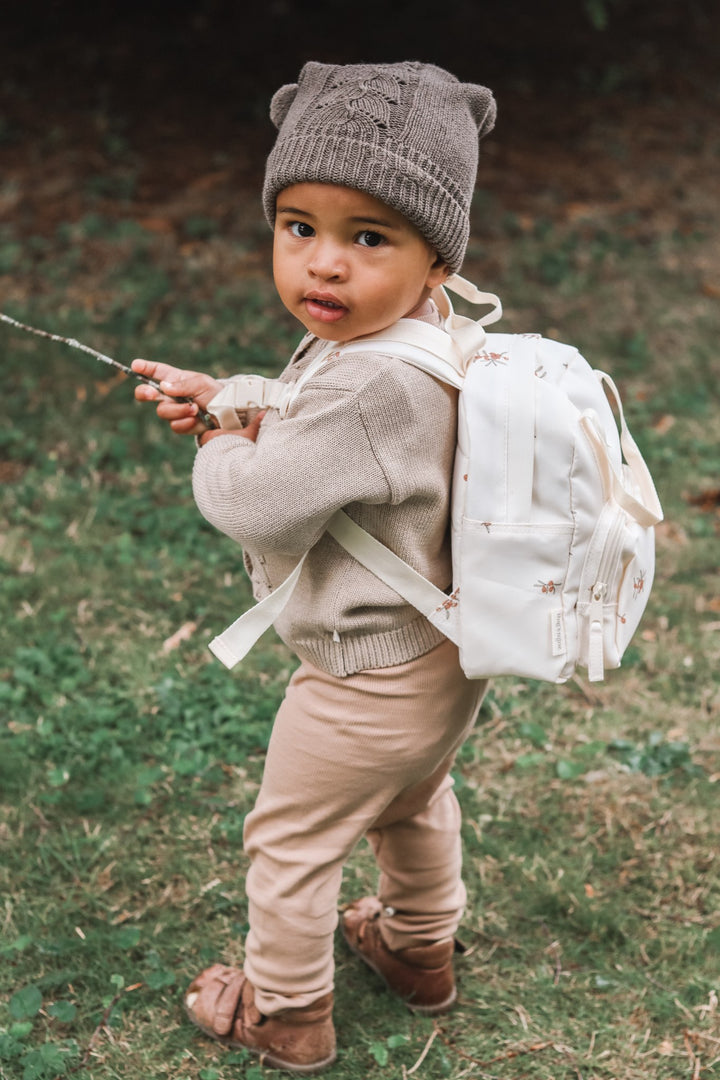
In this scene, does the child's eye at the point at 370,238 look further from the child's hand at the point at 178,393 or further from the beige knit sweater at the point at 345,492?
the child's hand at the point at 178,393

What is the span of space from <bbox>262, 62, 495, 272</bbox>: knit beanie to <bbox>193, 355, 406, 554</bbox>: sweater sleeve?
0.28 m

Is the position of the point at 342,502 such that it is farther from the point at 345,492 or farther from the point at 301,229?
the point at 301,229

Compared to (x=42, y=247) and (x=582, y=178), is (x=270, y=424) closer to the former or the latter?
(x=42, y=247)

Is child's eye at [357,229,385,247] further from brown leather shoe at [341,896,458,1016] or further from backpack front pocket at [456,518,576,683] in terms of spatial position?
brown leather shoe at [341,896,458,1016]

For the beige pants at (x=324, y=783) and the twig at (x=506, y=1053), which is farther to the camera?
the twig at (x=506, y=1053)

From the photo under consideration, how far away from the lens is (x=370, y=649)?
235cm

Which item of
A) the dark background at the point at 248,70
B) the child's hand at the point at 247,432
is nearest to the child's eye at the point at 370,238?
the child's hand at the point at 247,432

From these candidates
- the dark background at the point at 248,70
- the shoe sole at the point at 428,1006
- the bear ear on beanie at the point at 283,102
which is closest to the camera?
the bear ear on beanie at the point at 283,102

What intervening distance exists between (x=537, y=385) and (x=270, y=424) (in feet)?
1.65

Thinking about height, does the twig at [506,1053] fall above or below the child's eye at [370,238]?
below

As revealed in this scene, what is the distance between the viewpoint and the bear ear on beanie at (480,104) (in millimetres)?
2273

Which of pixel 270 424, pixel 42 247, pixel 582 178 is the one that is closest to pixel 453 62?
pixel 582 178

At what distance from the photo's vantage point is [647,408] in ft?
20.0

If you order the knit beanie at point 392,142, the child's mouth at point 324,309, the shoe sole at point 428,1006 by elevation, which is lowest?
the shoe sole at point 428,1006
